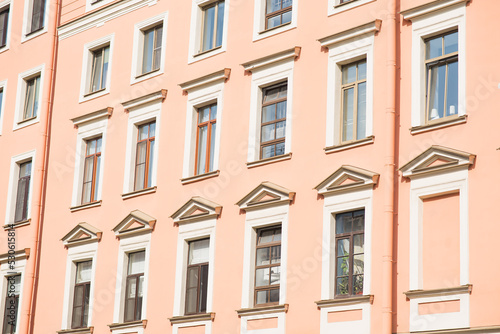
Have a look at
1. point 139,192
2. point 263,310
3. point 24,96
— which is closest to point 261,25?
point 139,192

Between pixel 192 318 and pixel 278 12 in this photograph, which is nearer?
pixel 192 318

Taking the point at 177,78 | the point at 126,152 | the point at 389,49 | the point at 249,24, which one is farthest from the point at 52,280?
the point at 389,49

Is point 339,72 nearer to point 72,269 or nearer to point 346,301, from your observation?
point 346,301

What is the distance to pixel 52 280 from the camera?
30.5 metres

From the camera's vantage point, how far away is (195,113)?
27922mm

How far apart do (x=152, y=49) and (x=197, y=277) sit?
24.9 ft

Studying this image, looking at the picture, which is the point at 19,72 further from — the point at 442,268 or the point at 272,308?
the point at 442,268

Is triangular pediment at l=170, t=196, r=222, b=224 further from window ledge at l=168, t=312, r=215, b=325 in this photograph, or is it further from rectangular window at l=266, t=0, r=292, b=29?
rectangular window at l=266, t=0, r=292, b=29

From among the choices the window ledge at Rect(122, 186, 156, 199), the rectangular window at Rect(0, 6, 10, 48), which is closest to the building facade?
the window ledge at Rect(122, 186, 156, 199)

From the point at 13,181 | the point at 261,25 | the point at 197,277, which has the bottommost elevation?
the point at 197,277

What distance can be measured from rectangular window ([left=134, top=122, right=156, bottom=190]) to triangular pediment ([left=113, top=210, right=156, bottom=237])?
38.9 inches

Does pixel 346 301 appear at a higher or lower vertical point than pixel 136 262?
lower

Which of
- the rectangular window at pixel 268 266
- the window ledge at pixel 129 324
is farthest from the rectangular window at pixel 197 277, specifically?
the rectangular window at pixel 268 266

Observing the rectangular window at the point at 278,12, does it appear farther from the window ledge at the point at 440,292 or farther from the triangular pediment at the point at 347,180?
the window ledge at the point at 440,292
